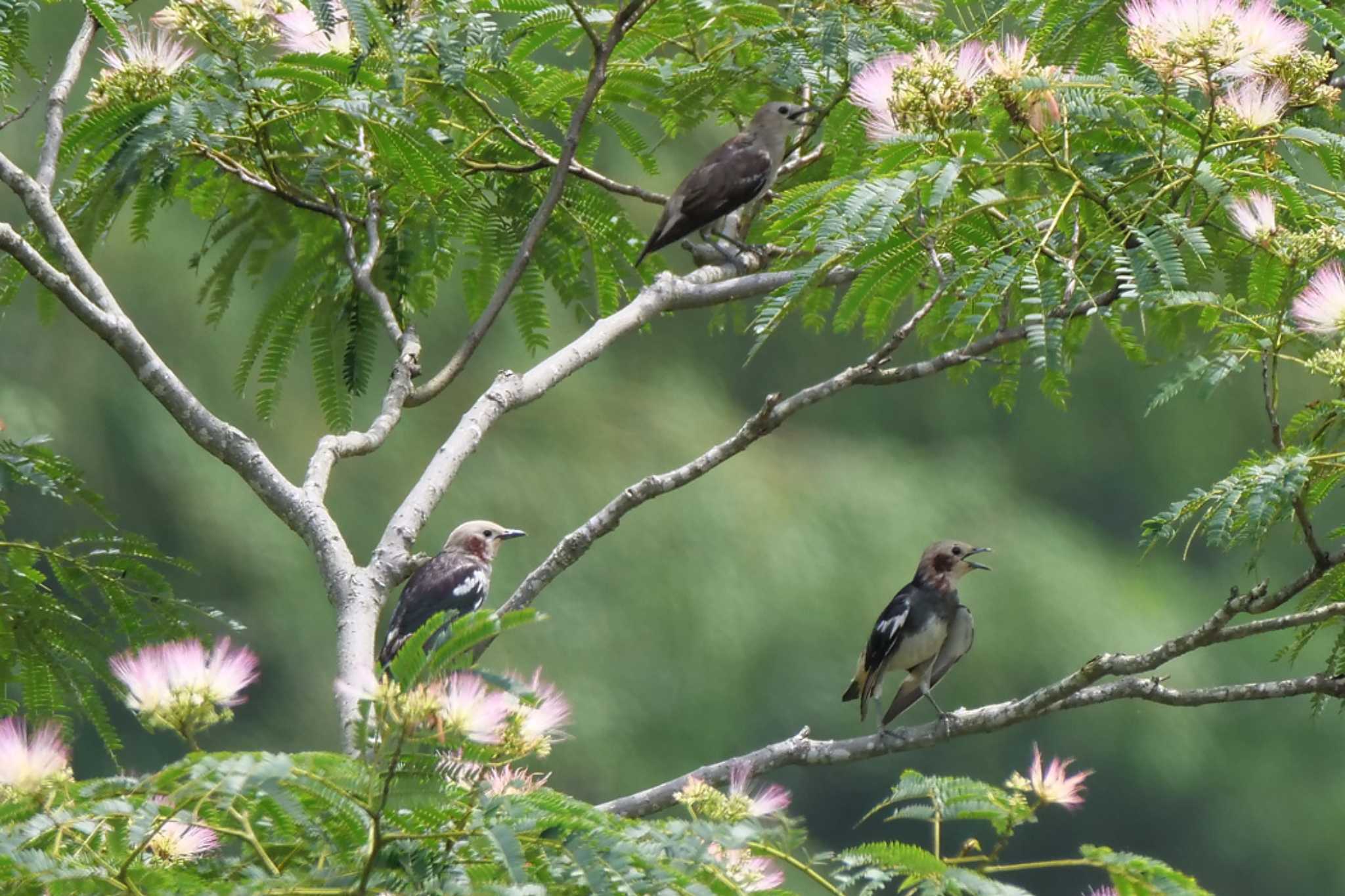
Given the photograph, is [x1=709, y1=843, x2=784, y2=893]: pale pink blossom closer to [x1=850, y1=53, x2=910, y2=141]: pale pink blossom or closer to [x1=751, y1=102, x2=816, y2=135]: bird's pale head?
[x1=850, y1=53, x2=910, y2=141]: pale pink blossom

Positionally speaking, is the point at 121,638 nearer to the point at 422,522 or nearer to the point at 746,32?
the point at 422,522

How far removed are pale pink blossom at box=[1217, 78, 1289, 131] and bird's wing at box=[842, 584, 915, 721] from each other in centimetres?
226

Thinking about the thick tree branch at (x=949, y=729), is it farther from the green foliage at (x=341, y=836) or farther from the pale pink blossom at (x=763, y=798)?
the green foliage at (x=341, y=836)

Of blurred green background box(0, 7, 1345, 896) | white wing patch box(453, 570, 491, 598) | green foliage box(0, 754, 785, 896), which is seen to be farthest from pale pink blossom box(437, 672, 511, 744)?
blurred green background box(0, 7, 1345, 896)

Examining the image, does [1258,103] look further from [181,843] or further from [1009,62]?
[181,843]

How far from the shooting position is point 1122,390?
1027 cm

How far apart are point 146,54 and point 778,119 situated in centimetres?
278

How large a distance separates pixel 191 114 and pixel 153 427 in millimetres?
6043

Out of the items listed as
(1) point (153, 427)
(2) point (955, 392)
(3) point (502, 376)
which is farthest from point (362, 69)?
(2) point (955, 392)

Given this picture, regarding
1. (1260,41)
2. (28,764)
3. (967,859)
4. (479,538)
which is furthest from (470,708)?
(479,538)

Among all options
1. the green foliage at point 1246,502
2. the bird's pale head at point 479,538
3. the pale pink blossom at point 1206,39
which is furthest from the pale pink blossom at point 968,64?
the bird's pale head at point 479,538

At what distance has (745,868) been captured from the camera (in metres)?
1.93

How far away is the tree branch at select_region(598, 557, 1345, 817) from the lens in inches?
Answer: 112

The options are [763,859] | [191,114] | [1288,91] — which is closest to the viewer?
[763,859]
